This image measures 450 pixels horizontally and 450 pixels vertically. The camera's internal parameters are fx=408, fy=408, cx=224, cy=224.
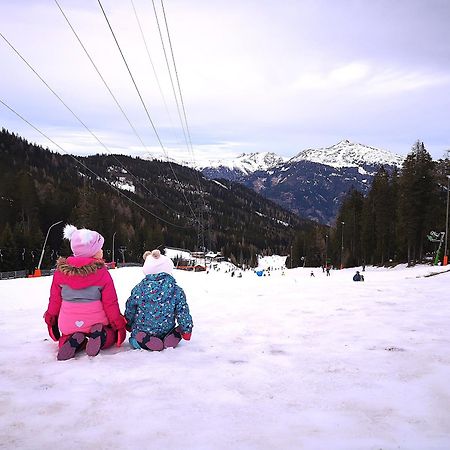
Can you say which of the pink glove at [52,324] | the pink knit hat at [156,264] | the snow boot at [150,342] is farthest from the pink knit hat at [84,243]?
the snow boot at [150,342]

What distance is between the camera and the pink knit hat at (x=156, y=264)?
20.1ft

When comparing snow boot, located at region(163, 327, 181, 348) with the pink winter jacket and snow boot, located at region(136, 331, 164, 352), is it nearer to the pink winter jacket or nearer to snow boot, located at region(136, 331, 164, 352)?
snow boot, located at region(136, 331, 164, 352)

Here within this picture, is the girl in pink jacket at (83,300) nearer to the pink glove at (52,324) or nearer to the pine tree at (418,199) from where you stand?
the pink glove at (52,324)

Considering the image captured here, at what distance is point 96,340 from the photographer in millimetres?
5582

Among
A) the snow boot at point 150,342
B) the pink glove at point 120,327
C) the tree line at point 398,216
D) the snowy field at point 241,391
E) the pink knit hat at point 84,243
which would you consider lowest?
the snowy field at point 241,391

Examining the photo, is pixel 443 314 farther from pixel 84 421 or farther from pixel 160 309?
pixel 84 421

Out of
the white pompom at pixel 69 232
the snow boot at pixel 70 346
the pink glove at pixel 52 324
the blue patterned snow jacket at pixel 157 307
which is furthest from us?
the white pompom at pixel 69 232

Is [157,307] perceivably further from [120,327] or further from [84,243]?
[84,243]

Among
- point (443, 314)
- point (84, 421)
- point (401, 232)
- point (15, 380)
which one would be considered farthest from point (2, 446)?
point (401, 232)

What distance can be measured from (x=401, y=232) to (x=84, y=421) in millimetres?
53853

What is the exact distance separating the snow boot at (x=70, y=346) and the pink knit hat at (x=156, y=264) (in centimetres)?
128

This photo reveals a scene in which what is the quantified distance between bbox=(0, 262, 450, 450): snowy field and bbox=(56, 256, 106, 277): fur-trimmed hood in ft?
3.74

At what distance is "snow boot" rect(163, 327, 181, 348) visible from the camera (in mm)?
6004

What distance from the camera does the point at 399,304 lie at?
1057 centimetres
